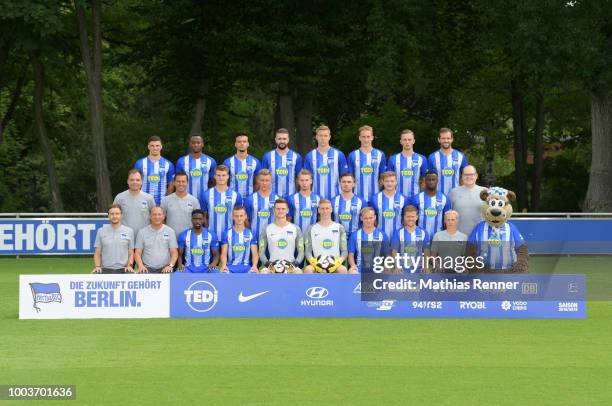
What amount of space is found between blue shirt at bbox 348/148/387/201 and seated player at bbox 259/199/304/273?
1726 millimetres

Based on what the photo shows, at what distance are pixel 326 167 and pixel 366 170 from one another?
0.58 m

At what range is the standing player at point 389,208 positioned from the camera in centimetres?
1738

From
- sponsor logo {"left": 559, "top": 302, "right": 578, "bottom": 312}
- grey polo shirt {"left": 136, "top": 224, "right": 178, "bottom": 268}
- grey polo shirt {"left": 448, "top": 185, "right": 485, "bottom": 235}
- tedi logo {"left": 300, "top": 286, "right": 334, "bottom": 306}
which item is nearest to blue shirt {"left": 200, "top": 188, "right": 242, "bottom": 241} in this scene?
grey polo shirt {"left": 136, "top": 224, "right": 178, "bottom": 268}

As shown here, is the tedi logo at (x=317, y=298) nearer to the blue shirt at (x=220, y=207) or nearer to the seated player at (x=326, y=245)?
the seated player at (x=326, y=245)

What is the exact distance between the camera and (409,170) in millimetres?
18047

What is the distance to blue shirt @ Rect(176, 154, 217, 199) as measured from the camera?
18375 mm

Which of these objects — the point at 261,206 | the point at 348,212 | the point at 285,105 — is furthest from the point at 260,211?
the point at 285,105

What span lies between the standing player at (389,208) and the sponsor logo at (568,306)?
258cm

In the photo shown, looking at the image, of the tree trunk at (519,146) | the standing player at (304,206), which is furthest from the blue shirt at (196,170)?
the tree trunk at (519,146)

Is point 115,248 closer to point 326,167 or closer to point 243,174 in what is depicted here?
point 243,174

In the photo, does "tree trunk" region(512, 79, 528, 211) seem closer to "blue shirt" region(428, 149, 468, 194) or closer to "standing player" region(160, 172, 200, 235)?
"blue shirt" region(428, 149, 468, 194)

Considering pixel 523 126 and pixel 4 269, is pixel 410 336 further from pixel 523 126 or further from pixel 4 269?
pixel 523 126

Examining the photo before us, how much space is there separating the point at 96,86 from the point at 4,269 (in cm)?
935

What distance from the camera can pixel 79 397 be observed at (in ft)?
33.3
